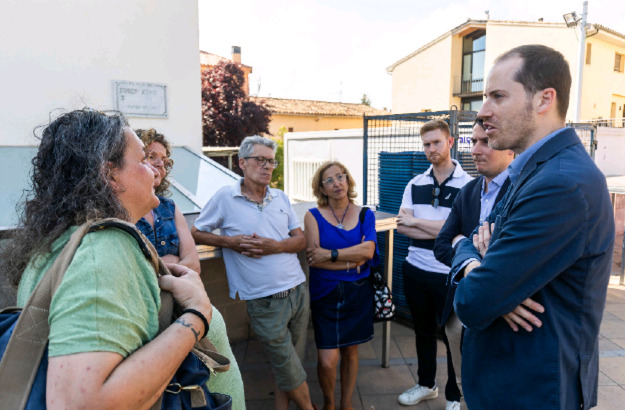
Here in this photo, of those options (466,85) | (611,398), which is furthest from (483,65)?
(611,398)

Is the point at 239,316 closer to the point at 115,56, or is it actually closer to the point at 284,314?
the point at 284,314

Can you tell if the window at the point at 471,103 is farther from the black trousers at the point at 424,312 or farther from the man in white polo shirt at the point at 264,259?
the man in white polo shirt at the point at 264,259

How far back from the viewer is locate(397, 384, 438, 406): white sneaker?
3.37 meters

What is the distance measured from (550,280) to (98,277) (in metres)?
1.35

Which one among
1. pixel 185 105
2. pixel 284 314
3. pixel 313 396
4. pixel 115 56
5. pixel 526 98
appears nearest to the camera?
pixel 526 98

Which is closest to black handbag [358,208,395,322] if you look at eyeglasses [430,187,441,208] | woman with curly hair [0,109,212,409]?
eyeglasses [430,187,441,208]

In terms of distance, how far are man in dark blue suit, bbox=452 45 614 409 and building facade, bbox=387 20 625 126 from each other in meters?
21.7

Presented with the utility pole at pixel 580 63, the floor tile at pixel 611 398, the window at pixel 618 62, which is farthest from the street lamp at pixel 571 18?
the floor tile at pixel 611 398

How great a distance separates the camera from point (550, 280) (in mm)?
1342

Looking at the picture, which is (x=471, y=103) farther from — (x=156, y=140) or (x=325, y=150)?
(x=156, y=140)

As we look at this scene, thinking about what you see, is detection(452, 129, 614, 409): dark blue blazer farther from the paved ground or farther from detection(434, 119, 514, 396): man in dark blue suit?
the paved ground

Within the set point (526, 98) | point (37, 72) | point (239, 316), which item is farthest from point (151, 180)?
point (37, 72)

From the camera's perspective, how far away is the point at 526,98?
1512mm

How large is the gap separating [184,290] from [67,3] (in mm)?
4725
